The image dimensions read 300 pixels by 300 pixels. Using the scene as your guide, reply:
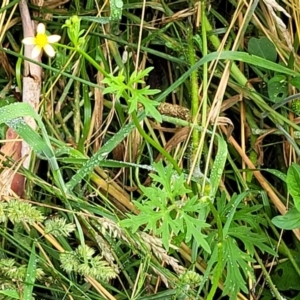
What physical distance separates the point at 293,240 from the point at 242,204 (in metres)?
0.17

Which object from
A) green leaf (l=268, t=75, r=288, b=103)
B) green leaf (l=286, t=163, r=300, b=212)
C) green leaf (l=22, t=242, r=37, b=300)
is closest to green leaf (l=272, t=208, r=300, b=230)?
green leaf (l=286, t=163, r=300, b=212)

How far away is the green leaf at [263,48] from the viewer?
1.25 m

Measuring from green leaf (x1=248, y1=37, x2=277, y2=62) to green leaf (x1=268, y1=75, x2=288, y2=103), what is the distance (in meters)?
0.05

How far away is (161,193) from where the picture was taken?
923mm

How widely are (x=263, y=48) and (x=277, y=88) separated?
0.10 m

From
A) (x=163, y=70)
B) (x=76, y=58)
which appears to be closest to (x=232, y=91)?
(x=163, y=70)

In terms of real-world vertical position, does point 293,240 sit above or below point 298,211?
below

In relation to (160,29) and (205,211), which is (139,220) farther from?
(160,29)

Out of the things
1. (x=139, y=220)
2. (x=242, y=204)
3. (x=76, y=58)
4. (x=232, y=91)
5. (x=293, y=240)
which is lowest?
(x=293, y=240)

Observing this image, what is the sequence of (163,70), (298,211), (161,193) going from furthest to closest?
1. (163,70)
2. (298,211)
3. (161,193)

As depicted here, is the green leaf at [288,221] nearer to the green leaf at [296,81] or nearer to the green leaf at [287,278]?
the green leaf at [287,278]

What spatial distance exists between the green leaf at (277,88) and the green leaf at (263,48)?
0.17 feet

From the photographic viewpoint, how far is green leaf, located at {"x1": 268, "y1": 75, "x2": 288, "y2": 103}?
4.09ft

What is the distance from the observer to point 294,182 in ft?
3.59
